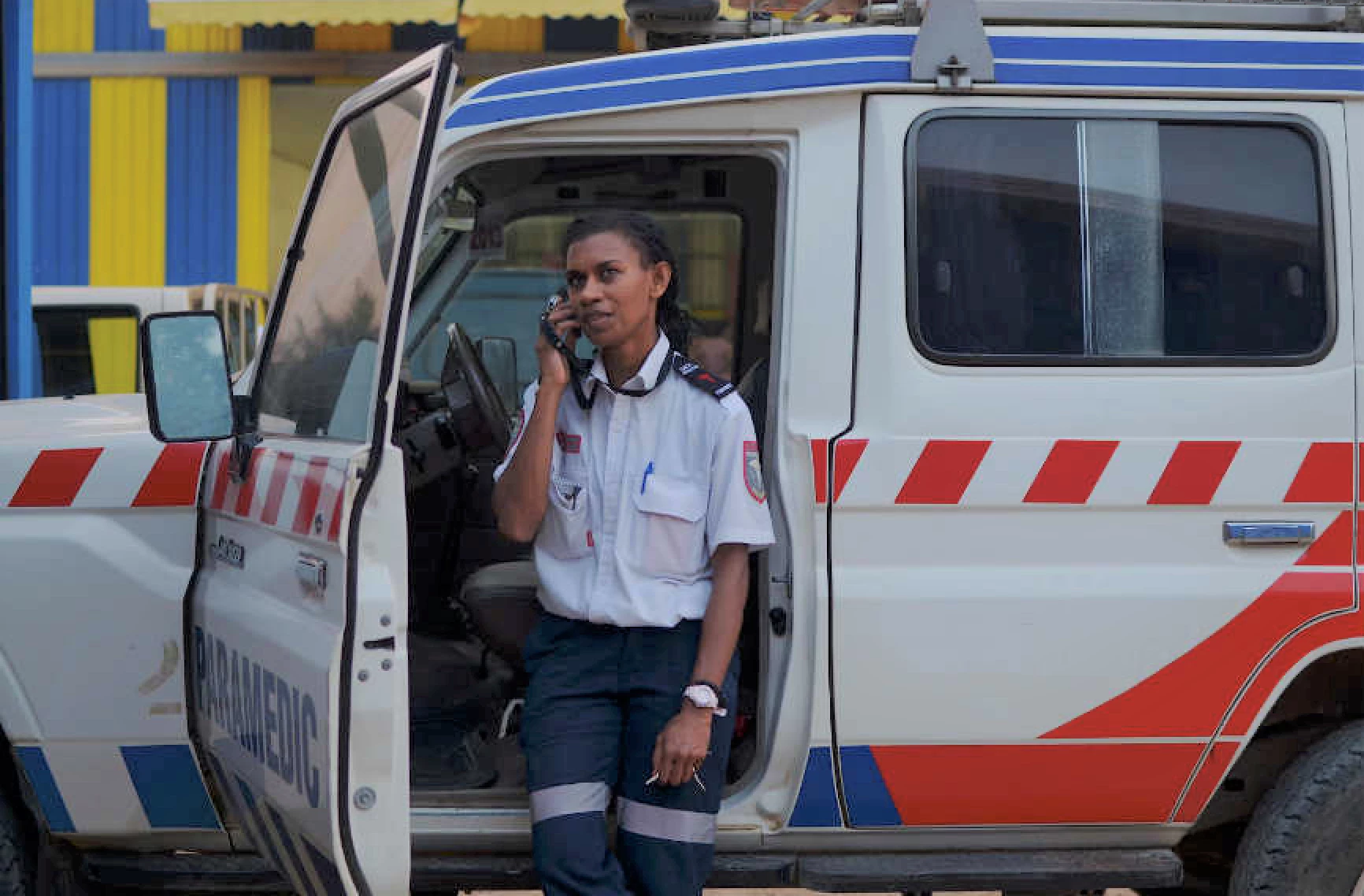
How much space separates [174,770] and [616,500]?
1.04 metres

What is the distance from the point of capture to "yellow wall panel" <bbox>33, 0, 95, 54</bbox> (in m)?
13.2

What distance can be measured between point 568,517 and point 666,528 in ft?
0.65

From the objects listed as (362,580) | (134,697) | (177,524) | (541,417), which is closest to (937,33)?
(541,417)

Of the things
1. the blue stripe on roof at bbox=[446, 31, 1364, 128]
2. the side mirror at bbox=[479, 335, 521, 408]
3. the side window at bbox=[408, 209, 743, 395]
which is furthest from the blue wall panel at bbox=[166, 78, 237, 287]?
the blue stripe on roof at bbox=[446, 31, 1364, 128]

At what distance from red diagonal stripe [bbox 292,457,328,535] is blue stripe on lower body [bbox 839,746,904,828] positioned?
46.0 inches

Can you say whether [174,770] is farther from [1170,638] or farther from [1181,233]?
[1181,233]

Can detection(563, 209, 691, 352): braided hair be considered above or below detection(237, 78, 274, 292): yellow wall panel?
below

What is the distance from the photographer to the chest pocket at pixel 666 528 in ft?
10.7

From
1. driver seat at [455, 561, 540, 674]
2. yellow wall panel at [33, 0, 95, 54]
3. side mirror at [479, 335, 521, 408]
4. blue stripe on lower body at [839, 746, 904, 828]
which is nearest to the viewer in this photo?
blue stripe on lower body at [839, 746, 904, 828]

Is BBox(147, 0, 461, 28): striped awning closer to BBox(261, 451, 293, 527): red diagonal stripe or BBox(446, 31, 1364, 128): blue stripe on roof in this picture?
BBox(446, 31, 1364, 128): blue stripe on roof

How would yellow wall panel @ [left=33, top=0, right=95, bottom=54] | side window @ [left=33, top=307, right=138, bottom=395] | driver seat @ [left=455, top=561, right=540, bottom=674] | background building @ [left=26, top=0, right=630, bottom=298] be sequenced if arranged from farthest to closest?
yellow wall panel @ [left=33, top=0, right=95, bottom=54], background building @ [left=26, top=0, right=630, bottom=298], side window @ [left=33, top=307, right=138, bottom=395], driver seat @ [left=455, top=561, right=540, bottom=674]

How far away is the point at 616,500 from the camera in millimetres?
3305

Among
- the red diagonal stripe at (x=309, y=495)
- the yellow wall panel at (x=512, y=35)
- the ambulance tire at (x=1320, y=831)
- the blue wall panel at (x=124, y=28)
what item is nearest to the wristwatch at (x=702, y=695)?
the red diagonal stripe at (x=309, y=495)

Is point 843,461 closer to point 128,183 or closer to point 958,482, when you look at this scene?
point 958,482
